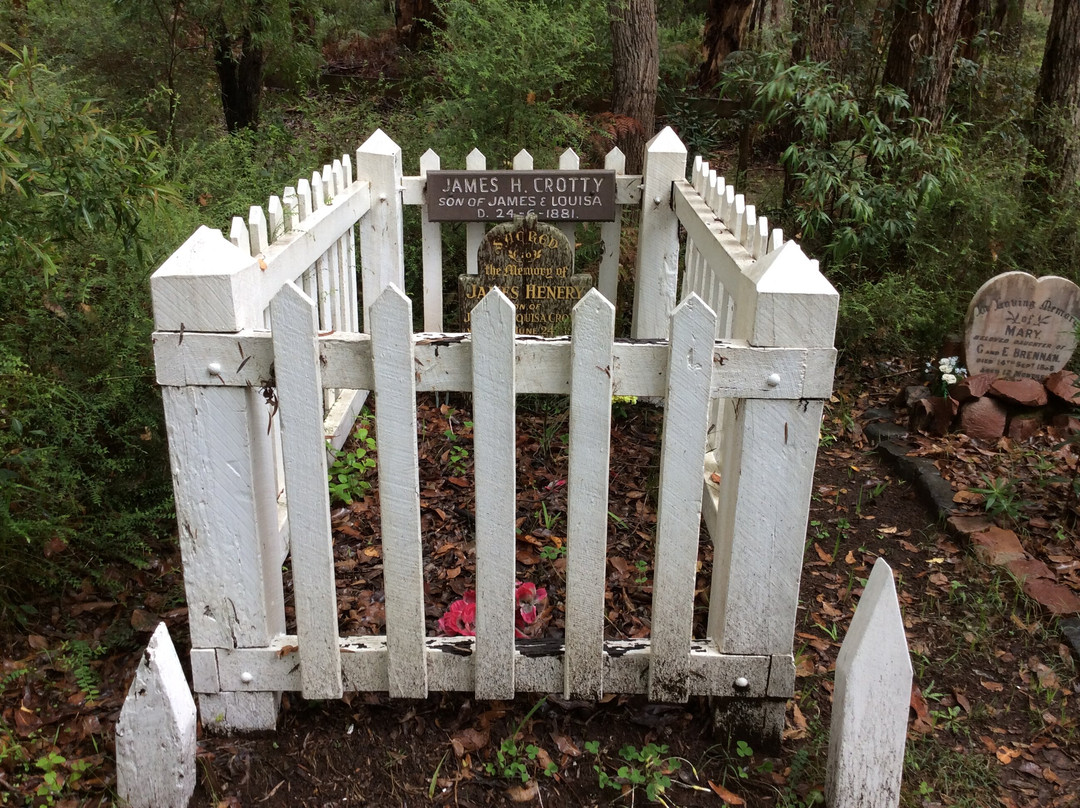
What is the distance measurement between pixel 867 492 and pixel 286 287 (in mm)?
3143

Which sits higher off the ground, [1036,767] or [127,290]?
[127,290]

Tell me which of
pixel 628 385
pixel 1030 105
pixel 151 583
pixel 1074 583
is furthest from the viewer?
pixel 1030 105

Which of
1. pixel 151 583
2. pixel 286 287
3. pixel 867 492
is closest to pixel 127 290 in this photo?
pixel 151 583

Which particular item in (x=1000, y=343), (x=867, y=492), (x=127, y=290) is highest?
(x=127, y=290)

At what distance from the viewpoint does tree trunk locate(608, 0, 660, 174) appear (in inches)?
245

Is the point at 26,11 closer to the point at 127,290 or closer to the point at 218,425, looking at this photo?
the point at 127,290

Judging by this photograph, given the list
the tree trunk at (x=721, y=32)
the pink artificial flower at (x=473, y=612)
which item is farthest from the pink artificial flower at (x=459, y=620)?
the tree trunk at (x=721, y=32)

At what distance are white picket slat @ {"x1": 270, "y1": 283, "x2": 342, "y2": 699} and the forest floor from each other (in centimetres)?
29

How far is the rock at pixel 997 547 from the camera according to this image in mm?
3451

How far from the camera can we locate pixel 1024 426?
4.52m

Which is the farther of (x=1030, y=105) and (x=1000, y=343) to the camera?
(x=1030, y=105)

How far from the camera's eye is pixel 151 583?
3.13 m

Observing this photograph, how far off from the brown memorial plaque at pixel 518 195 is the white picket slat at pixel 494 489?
2704 millimetres

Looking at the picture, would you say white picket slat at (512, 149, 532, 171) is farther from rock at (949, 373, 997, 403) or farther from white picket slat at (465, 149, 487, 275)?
rock at (949, 373, 997, 403)
